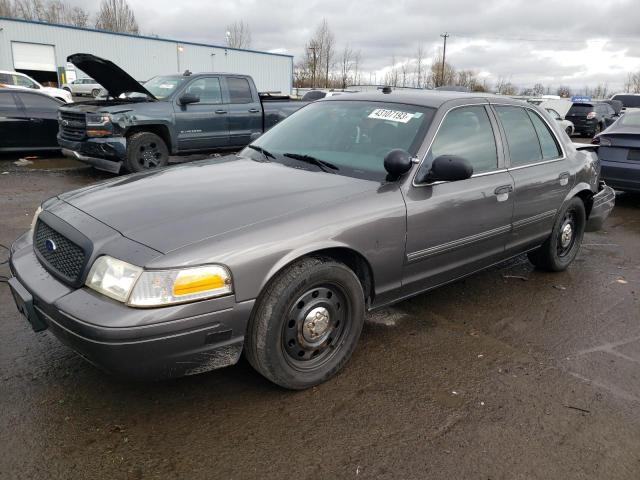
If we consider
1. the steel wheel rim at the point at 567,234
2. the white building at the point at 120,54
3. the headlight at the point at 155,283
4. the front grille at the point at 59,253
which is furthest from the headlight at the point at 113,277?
the white building at the point at 120,54

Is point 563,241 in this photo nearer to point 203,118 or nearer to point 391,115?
point 391,115

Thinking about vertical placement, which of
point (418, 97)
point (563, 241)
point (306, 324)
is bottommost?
point (563, 241)

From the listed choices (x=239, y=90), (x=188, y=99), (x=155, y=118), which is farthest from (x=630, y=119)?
(x=155, y=118)

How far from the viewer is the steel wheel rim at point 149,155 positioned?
8289 mm

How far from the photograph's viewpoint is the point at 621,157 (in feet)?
25.0

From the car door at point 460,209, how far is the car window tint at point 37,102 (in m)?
9.29

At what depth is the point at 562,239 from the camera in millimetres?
4859

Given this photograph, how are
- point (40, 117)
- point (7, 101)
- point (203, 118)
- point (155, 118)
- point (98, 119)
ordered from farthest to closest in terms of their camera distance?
point (40, 117)
point (7, 101)
point (203, 118)
point (155, 118)
point (98, 119)

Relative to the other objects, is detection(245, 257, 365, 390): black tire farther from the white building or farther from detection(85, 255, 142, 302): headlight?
the white building

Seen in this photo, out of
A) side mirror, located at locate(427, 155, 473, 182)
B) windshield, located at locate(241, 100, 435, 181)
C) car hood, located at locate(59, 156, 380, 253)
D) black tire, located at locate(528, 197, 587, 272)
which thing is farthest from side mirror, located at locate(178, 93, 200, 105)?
side mirror, located at locate(427, 155, 473, 182)

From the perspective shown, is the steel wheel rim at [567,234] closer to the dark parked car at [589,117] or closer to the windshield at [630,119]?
the windshield at [630,119]

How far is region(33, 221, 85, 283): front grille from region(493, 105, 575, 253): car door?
3.02 m

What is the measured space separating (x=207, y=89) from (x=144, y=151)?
1.73 m

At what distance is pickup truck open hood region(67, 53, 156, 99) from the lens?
7.75 meters
